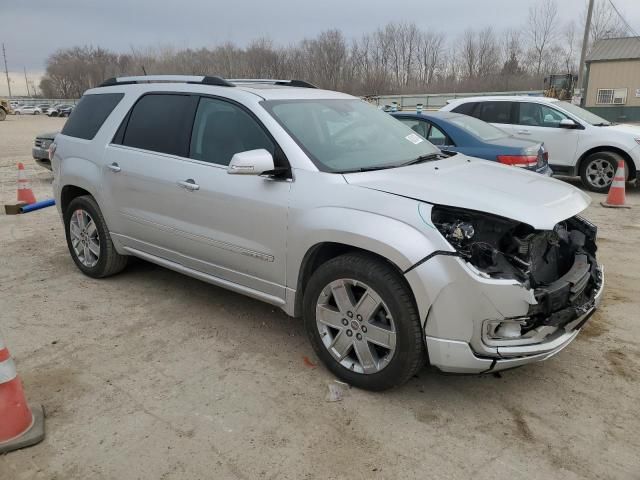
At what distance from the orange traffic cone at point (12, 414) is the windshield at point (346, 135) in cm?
208

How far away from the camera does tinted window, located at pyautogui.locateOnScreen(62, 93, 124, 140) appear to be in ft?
16.2

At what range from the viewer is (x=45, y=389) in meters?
3.34

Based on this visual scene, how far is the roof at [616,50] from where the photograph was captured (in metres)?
30.4

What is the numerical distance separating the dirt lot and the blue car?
113 inches

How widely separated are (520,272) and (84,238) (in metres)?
4.12

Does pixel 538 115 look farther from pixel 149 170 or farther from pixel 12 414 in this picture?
pixel 12 414

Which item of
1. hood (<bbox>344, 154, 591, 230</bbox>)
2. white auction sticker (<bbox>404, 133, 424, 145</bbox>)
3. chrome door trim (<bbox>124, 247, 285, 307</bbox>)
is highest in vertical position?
white auction sticker (<bbox>404, 133, 424, 145</bbox>)

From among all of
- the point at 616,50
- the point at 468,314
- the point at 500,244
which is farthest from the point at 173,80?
the point at 616,50

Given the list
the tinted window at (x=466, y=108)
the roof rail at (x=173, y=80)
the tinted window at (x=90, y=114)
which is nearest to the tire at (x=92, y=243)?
the tinted window at (x=90, y=114)

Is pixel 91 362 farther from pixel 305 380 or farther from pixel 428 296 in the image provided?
pixel 428 296

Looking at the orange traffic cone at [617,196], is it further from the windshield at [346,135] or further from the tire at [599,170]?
the windshield at [346,135]

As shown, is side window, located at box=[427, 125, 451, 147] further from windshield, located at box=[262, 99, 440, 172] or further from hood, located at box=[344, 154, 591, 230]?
hood, located at box=[344, 154, 591, 230]

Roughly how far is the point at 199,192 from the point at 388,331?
1.76 meters

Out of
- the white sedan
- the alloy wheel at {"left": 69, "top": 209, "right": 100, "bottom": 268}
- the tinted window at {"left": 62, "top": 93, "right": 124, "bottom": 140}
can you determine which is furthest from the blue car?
the white sedan
